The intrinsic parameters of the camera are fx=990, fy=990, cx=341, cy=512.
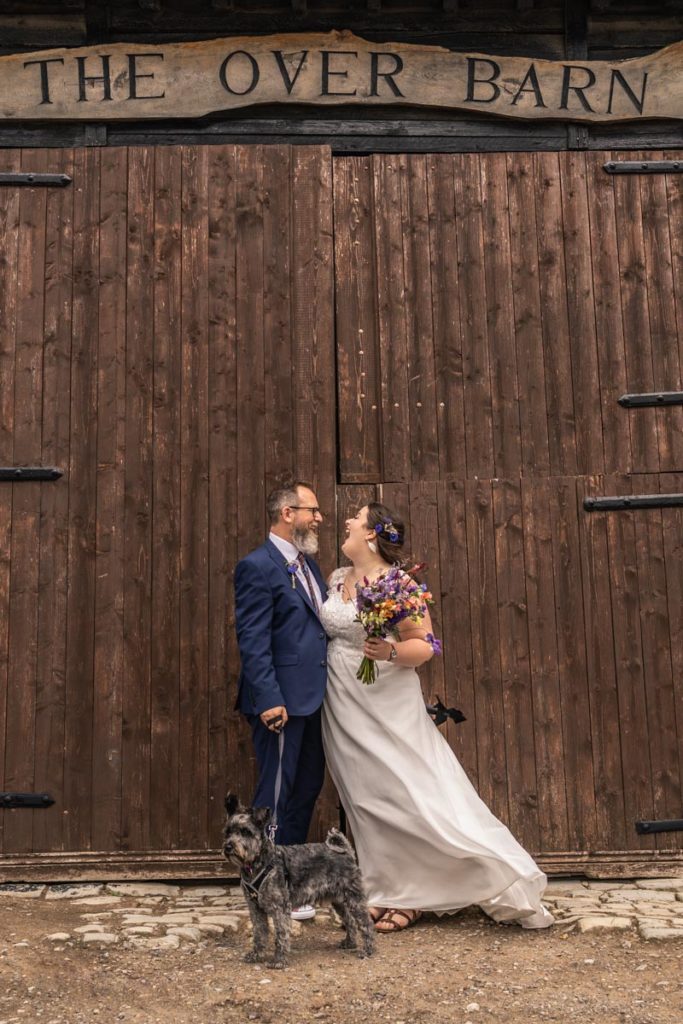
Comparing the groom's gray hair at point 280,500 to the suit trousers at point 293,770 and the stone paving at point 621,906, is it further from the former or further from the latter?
the stone paving at point 621,906

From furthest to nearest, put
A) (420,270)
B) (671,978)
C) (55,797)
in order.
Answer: (420,270) < (55,797) < (671,978)

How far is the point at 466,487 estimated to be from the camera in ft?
18.1

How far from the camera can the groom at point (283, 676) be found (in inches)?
175

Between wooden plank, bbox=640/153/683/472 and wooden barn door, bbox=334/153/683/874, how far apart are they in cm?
1

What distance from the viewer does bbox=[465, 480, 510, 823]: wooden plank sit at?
530 centimetres

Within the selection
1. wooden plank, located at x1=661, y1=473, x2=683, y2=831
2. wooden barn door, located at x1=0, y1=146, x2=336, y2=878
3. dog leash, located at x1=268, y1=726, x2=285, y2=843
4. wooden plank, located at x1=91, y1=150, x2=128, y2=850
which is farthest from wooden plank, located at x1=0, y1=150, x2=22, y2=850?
wooden plank, located at x1=661, y1=473, x2=683, y2=831

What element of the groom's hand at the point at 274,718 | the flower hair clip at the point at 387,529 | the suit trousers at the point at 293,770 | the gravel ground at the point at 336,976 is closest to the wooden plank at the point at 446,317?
the flower hair clip at the point at 387,529

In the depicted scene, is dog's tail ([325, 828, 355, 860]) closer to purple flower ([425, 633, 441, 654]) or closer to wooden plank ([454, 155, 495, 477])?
purple flower ([425, 633, 441, 654])

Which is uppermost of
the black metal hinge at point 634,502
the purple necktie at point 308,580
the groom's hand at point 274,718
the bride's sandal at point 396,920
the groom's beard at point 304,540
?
the black metal hinge at point 634,502

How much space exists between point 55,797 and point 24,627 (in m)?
0.91

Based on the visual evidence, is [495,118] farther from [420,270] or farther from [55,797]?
[55,797]

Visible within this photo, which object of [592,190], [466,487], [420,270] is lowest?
[466,487]

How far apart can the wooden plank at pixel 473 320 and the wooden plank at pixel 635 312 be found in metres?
0.81

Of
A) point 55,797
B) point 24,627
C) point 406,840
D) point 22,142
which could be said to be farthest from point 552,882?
point 22,142
